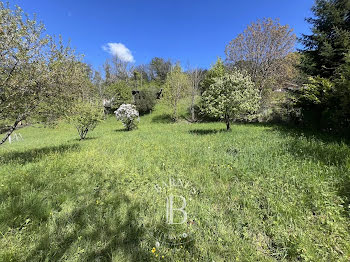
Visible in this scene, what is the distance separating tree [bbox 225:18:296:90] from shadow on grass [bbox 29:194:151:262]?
1618 cm

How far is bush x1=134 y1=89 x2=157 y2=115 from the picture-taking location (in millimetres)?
22219

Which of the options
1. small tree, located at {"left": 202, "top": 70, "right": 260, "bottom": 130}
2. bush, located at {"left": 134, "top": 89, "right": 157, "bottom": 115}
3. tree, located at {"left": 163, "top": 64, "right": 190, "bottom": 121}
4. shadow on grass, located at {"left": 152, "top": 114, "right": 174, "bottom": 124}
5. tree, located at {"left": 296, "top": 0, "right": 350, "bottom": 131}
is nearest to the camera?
tree, located at {"left": 296, "top": 0, "right": 350, "bottom": 131}

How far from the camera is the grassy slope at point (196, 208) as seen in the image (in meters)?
2.01

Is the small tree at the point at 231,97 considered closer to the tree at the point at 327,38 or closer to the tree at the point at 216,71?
the tree at the point at 327,38

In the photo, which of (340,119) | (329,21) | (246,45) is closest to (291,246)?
(340,119)

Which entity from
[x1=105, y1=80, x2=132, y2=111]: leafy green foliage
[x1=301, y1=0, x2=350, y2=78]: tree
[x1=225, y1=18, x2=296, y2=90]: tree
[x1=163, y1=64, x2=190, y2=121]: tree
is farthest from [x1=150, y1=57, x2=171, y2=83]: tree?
[x1=301, y1=0, x2=350, y2=78]: tree

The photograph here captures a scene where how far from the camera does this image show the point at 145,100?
2222 cm

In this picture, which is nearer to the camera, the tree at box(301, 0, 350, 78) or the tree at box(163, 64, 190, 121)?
the tree at box(301, 0, 350, 78)

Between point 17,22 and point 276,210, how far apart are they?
7.34m

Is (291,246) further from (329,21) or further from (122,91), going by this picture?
(122,91)

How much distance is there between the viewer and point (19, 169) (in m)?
4.44

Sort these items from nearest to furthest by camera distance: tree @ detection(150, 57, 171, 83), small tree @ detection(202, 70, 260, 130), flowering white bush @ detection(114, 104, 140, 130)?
small tree @ detection(202, 70, 260, 130) → flowering white bush @ detection(114, 104, 140, 130) → tree @ detection(150, 57, 171, 83)

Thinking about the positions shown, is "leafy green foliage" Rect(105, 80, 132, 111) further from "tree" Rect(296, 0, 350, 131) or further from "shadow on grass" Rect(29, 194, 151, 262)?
"shadow on grass" Rect(29, 194, 151, 262)

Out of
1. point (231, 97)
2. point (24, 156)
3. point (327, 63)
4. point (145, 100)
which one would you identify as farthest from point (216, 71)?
point (24, 156)
